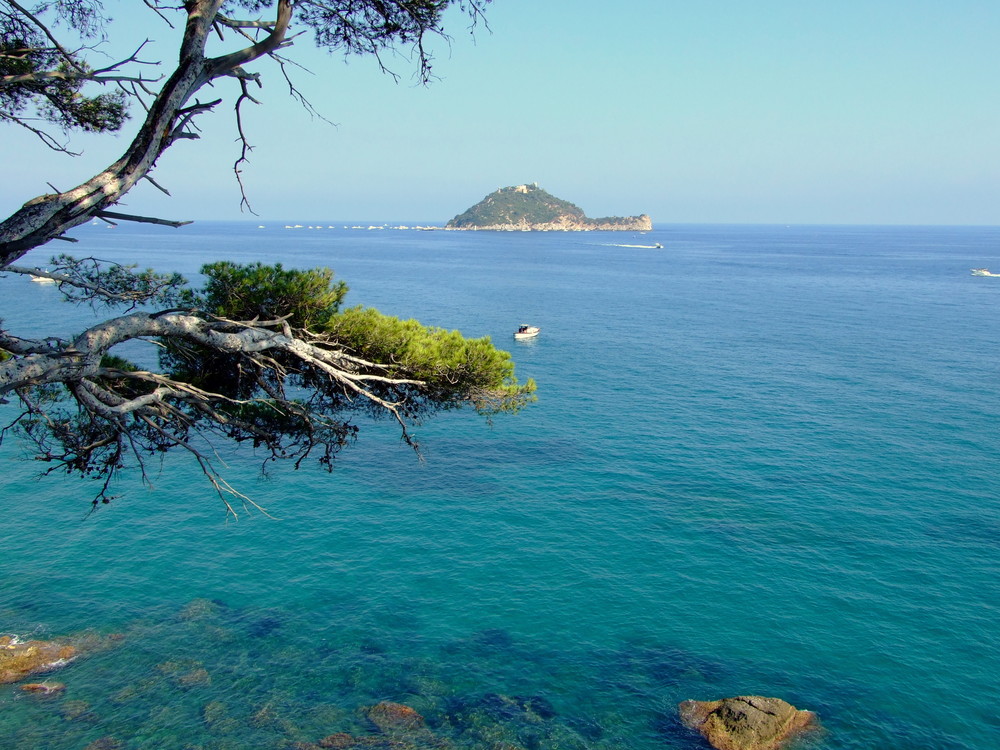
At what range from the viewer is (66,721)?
1792cm

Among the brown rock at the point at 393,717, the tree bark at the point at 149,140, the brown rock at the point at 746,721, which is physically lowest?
the brown rock at the point at 393,717

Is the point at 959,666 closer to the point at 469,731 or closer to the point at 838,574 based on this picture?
the point at 838,574

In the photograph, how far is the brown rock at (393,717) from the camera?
18016mm

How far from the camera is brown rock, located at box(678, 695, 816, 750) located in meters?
17.4

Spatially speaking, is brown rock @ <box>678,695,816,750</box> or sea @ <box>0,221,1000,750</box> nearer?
brown rock @ <box>678,695,816,750</box>

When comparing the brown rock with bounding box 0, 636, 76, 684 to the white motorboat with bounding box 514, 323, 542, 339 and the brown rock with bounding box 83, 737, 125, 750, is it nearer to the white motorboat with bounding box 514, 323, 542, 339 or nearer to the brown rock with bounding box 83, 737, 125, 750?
the brown rock with bounding box 83, 737, 125, 750

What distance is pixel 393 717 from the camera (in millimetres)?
18375

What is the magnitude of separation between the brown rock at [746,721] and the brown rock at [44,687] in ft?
52.7

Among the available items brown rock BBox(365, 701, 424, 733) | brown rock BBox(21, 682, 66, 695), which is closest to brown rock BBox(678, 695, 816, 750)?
brown rock BBox(365, 701, 424, 733)

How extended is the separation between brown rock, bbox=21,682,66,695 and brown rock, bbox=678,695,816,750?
16.1 metres

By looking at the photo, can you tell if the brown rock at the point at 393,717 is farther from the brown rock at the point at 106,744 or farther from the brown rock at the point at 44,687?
the brown rock at the point at 44,687

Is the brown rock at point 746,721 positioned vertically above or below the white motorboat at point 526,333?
below

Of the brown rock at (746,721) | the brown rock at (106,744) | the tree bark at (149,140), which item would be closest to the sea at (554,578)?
the brown rock at (106,744)

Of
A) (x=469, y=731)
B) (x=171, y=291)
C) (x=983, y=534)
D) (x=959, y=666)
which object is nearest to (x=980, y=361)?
(x=983, y=534)
